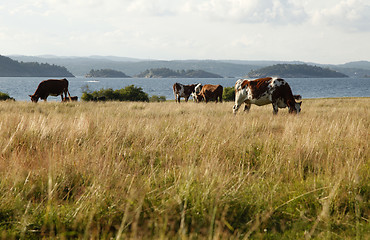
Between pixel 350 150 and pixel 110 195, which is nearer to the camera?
pixel 110 195

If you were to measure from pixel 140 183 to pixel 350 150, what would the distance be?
4.45 m

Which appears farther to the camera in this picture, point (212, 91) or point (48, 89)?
point (212, 91)

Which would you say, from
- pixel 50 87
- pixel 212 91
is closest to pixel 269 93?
pixel 212 91

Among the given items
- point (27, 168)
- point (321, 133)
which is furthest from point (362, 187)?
point (27, 168)

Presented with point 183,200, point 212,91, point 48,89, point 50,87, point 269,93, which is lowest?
point 183,200

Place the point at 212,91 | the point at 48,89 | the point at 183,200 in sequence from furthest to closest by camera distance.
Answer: the point at 212,91
the point at 48,89
the point at 183,200

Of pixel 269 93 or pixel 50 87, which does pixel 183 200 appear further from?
pixel 50 87

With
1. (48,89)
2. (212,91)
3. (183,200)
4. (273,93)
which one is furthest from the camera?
(212,91)

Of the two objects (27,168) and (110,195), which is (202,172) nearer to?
(110,195)

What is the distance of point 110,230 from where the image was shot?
3363 mm

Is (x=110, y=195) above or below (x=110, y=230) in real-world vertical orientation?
above

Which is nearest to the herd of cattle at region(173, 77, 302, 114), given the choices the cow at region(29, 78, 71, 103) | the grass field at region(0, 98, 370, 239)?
the grass field at region(0, 98, 370, 239)

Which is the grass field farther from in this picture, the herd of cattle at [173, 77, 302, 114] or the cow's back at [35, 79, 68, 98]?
the cow's back at [35, 79, 68, 98]

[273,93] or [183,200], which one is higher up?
[273,93]
